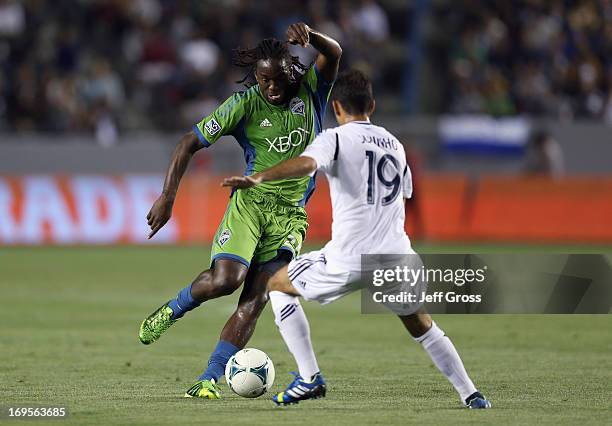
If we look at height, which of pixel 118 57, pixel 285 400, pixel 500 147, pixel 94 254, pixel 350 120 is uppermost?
pixel 118 57

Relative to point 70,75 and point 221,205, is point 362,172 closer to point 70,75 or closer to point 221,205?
point 221,205

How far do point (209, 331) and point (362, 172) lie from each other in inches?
202

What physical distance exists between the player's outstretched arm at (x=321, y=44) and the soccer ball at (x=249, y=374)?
1.98m

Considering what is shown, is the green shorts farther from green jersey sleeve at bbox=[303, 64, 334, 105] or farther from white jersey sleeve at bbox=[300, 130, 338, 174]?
white jersey sleeve at bbox=[300, 130, 338, 174]

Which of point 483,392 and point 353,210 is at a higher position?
point 353,210

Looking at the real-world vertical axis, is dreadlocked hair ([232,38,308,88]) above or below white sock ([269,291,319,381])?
above

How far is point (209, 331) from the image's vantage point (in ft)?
39.3

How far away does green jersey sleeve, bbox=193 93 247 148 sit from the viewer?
324 inches

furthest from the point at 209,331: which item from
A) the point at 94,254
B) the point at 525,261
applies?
the point at 94,254

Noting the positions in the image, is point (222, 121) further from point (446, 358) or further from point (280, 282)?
point (446, 358)

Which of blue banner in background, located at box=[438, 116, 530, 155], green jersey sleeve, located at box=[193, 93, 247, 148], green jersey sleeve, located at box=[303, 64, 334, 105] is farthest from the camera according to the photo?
blue banner in background, located at box=[438, 116, 530, 155]

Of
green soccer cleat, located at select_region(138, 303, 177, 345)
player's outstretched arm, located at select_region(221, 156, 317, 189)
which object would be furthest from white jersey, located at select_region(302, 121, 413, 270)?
green soccer cleat, located at select_region(138, 303, 177, 345)

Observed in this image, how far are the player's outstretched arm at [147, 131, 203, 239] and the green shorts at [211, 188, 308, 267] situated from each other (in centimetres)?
44

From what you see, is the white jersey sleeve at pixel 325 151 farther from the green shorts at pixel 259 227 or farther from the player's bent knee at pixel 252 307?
the player's bent knee at pixel 252 307
